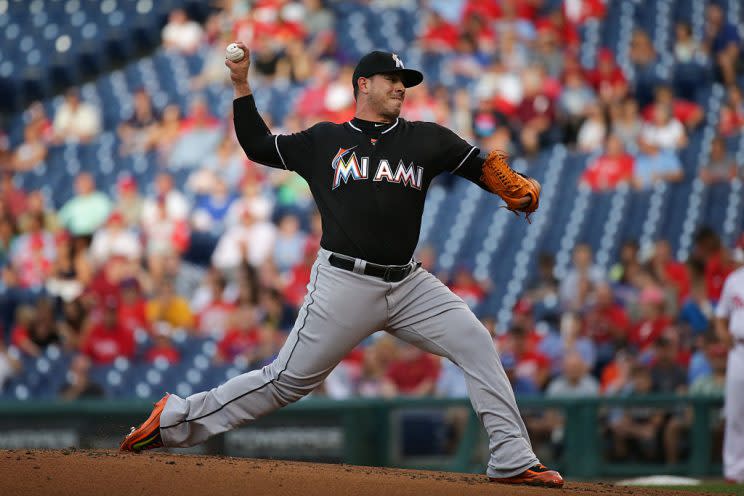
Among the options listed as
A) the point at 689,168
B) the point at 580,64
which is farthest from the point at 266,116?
the point at 689,168

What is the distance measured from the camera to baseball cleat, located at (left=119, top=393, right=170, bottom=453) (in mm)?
4719

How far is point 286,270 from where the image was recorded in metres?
10.8

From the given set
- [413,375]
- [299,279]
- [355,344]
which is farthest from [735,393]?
[299,279]

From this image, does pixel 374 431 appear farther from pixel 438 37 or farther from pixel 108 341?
pixel 438 37

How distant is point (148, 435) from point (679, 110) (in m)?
7.84

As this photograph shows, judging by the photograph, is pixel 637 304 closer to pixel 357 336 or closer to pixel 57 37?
pixel 357 336

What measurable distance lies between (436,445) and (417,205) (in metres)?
3.97

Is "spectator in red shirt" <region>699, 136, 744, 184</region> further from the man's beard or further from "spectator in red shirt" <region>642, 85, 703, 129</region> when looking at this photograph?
the man's beard

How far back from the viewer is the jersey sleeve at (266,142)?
459cm

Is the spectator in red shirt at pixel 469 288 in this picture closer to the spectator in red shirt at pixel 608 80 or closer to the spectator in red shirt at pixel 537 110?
the spectator in red shirt at pixel 537 110

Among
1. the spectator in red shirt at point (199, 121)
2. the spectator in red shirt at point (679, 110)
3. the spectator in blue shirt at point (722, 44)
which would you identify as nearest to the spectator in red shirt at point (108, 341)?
the spectator in red shirt at point (199, 121)

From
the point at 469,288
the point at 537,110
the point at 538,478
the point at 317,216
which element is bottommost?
the point at 538,478

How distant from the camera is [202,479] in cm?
425

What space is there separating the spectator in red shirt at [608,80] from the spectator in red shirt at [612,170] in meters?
0.95
